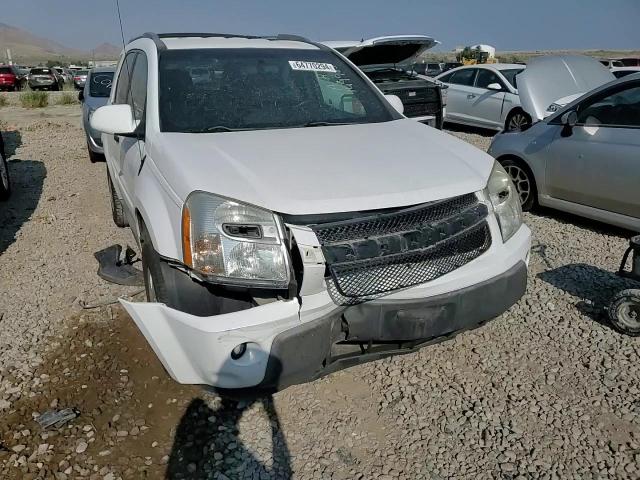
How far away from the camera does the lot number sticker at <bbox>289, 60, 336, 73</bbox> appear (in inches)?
148

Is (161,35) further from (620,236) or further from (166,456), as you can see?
(620,236)

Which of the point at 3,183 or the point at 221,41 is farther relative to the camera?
the point at 3,183

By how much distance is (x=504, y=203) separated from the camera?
2779 mm

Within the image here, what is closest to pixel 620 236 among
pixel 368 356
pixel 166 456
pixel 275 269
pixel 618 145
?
pixel 618 145

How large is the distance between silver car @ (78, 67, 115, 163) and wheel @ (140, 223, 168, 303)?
5790mm

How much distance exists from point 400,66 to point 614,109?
513 cm

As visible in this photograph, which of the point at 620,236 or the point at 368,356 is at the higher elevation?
the point at 368,356

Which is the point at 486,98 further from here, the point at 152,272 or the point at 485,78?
the point at 152,272

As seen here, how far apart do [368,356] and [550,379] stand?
1203 mm

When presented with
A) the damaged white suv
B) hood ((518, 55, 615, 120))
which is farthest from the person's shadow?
hood ((518, 55, 615, 120))

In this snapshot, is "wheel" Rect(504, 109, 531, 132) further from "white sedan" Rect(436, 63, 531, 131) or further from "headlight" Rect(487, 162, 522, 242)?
"headlight" Rect(487, 162, 522, 242)

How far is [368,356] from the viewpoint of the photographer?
2467 mm

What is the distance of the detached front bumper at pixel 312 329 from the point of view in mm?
2162

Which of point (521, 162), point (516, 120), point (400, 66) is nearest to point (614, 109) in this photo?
point (521, 162)
